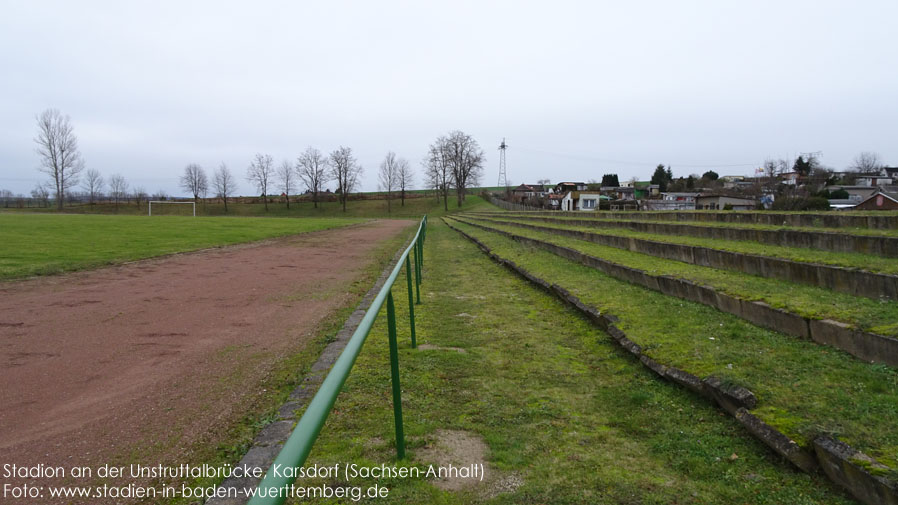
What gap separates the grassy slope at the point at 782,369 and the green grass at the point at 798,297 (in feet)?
0.94

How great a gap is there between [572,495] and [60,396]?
421cm

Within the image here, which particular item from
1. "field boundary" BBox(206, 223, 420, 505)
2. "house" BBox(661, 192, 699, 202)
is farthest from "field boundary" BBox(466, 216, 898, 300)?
"house" BBox(661, 192, 699, 202)

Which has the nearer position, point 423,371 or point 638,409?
point 638,409

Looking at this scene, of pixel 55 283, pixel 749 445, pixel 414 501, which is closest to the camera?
pixel 414 501

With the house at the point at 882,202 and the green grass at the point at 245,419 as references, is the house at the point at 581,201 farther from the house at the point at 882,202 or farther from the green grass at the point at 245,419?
the green grass at the point at 245,419

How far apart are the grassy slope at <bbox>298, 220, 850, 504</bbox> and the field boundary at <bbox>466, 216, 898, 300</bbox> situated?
7.70ft

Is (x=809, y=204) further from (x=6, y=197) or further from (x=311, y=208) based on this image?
(x=6, y=197)

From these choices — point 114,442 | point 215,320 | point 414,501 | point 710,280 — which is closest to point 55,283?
point 215,320

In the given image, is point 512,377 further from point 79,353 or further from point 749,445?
point 79,353

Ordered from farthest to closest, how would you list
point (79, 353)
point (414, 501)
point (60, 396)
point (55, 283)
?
point (55, 283)
point (79, 353)
point (60, 396)
point (414, 501)

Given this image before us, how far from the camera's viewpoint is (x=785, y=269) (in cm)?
598

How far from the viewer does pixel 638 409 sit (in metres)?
3.66

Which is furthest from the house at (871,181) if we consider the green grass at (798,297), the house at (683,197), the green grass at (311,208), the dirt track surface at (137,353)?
the dirt track surface at (137,353)

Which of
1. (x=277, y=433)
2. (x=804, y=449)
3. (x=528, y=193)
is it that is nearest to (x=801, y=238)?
(x=804, y=449)
